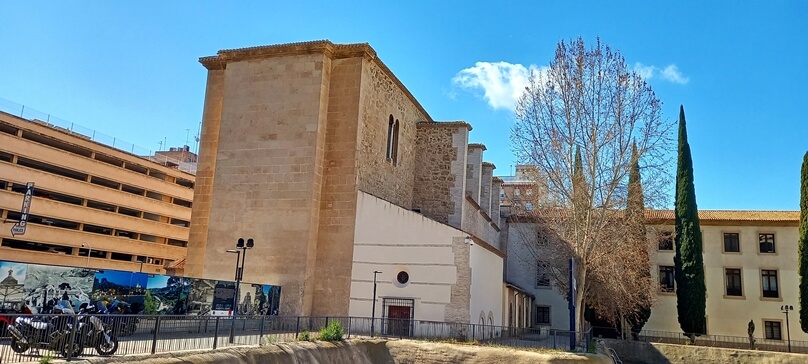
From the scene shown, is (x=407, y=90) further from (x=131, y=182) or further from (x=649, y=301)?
(x=131, y=182)

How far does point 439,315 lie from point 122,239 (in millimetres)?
32769

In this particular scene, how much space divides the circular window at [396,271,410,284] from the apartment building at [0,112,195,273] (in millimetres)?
25452

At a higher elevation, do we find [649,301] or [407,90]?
[407,90]

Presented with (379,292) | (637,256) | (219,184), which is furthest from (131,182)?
(637,256)

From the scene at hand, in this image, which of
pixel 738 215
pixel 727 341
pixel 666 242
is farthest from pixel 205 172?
pixel 738 215

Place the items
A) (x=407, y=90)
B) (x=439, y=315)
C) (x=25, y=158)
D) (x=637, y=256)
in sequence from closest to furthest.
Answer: (x=439, y=315)
(x=407, y=90)
(x=637, y=256)
(x=25, y=158)

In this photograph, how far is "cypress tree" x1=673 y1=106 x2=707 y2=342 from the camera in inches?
1125

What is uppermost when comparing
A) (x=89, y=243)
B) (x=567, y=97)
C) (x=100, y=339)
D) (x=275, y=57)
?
(x=275, y=57)

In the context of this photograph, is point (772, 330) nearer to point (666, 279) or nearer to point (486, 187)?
point (666, 279)

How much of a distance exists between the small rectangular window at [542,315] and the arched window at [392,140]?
49.6ft

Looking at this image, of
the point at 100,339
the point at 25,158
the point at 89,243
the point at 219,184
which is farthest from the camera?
the point at 89,243

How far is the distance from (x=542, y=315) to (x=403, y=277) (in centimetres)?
1686

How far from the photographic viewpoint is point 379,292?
1967 cm

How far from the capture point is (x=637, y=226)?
85.1 ft
